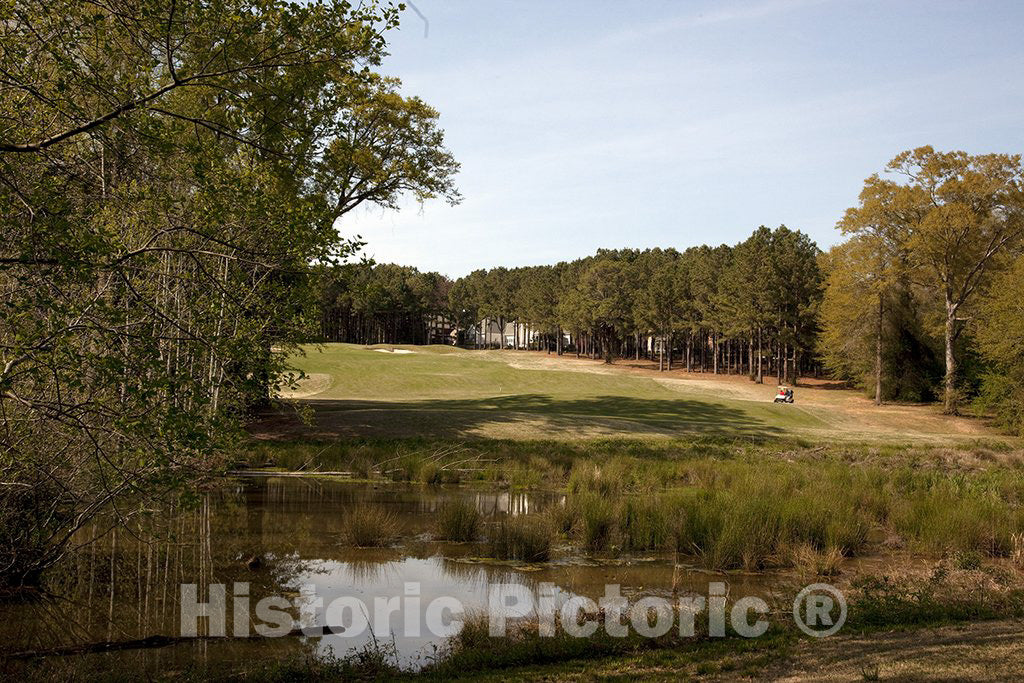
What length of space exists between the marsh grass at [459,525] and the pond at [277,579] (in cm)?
31

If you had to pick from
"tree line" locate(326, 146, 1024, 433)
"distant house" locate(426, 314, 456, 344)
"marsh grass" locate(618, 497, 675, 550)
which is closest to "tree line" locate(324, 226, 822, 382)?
"tree line" locate(326, 146, 1024, 433)

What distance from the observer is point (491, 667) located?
290 inches

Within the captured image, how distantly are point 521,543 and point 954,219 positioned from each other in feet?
133

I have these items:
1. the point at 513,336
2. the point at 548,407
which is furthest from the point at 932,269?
the point at 513,336

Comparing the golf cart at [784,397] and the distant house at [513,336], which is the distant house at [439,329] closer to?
the distant house at [513,336]

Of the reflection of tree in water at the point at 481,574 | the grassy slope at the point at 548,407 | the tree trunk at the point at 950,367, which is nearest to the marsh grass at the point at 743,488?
the reflection of tree in water at the point at 481,574

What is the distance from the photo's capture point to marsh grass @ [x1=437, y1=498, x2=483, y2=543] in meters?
13.2

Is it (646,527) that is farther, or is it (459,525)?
(459,525)

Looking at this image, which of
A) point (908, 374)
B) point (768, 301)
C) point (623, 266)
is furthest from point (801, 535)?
point (623, 266)

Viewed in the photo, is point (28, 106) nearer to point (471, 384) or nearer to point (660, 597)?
point (660, 597)

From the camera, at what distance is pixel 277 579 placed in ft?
35.2

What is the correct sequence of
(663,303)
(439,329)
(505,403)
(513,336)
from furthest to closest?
(513,336), (439,329), (663,303), (505,403)

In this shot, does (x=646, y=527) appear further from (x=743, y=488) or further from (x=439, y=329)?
(x=439, y=329)

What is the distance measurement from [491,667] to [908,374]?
51344 mm
